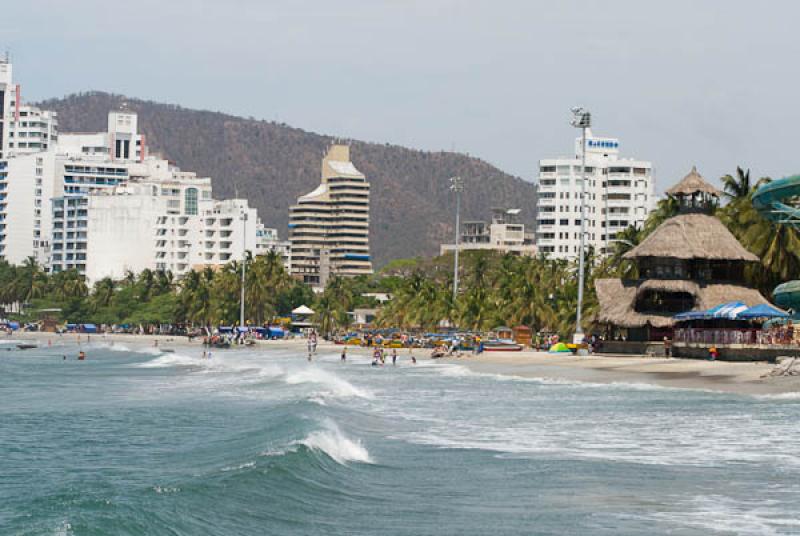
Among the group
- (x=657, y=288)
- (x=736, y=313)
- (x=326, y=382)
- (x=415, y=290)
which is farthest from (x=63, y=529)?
(x=415, y=290)

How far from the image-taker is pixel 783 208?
199ft

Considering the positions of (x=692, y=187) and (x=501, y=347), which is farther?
(x=501, y=347)

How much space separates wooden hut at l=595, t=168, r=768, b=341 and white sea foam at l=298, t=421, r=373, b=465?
39390 millimetres

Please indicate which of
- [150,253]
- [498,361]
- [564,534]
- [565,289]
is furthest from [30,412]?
[150,253]

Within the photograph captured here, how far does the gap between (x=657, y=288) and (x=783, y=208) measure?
9398mm

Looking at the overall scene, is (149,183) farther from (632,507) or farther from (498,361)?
(632,507)

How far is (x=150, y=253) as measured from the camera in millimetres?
187875

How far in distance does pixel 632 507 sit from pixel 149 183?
174 metres

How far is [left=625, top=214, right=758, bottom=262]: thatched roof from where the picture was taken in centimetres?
6812

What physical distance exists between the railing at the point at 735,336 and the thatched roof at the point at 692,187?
9.30 meters

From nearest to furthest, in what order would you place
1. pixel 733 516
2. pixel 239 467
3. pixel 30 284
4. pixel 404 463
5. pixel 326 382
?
pixel 733 516, pixel 239 467, pixel 404 463, pixel 326 382, pixel 30 284

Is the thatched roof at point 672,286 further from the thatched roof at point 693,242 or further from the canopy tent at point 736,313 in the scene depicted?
the canopy tent at point 736,313

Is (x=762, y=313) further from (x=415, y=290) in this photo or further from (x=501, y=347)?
(x=415, y=290)

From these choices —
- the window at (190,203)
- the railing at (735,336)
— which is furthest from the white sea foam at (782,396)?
the window at (190,203)
